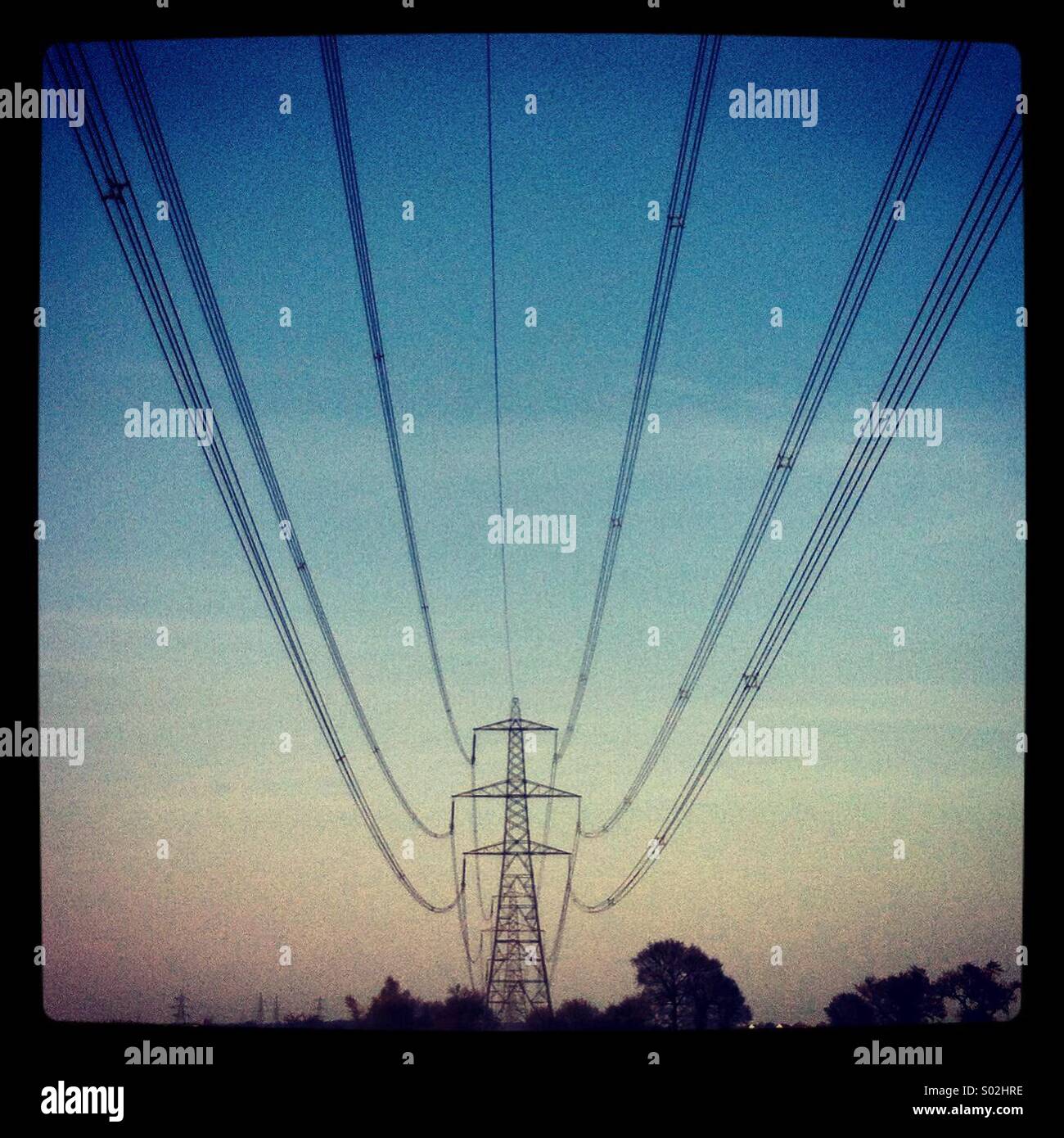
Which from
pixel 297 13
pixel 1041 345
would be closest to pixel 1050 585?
pixel 1041 345

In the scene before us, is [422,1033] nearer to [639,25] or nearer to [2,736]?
[2,736]

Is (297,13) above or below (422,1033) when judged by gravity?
above

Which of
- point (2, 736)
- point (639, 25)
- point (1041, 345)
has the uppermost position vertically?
point (639, 25)

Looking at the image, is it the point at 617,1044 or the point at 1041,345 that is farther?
the point at 617,1044

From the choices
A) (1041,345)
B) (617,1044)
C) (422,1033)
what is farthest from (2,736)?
(1041,345)
